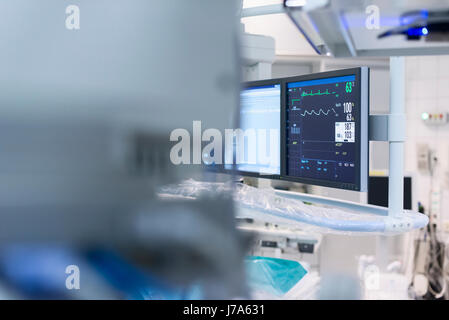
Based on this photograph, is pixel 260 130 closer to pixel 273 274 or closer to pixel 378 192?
pixel 273 274

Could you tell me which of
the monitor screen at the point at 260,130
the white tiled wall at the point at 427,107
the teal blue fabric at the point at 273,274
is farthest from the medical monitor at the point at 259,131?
the white tiled wall at the point at 427,107

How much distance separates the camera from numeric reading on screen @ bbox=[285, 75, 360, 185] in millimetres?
1004

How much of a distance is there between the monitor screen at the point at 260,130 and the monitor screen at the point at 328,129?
0.14ft

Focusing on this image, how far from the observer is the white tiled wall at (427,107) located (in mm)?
3088

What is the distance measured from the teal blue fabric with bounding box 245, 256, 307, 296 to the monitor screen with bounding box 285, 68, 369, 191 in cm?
23

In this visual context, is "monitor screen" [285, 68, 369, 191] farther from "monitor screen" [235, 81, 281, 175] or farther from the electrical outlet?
the electrical outlet

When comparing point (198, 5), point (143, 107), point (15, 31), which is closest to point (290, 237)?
point (143, 107)

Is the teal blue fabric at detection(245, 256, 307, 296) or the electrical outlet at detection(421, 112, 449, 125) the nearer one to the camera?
the teal blue fabric at detection(245, 256, 307, 296)

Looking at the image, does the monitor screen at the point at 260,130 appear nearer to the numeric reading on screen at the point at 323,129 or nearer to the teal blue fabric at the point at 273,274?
the numeric reading on screen at the point at 323,129

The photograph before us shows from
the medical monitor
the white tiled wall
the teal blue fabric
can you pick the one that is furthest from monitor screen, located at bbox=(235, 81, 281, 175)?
the white tiled wall

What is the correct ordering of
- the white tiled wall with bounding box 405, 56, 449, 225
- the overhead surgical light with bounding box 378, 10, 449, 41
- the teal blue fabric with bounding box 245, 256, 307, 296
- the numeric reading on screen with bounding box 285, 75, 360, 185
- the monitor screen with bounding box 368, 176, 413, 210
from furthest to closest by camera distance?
1. the white tiled wall with bounding box 405, 56, 449, 225
2. the monitor screen with bounding box 368, 176, 413, 210
3. the overhead surgical light with bounding box 378, 10, 449, 41
4. the numeric reading on screen with bounding box 285, 75, 360, 185
5. the teal blue fabric with bounding box 245, 256, 307, 296

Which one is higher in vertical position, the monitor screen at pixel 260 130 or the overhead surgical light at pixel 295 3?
the overhead surgical light at pixel 295 3

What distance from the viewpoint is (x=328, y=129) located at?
105 centimetres

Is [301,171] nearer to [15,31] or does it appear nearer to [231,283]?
[231,283]
